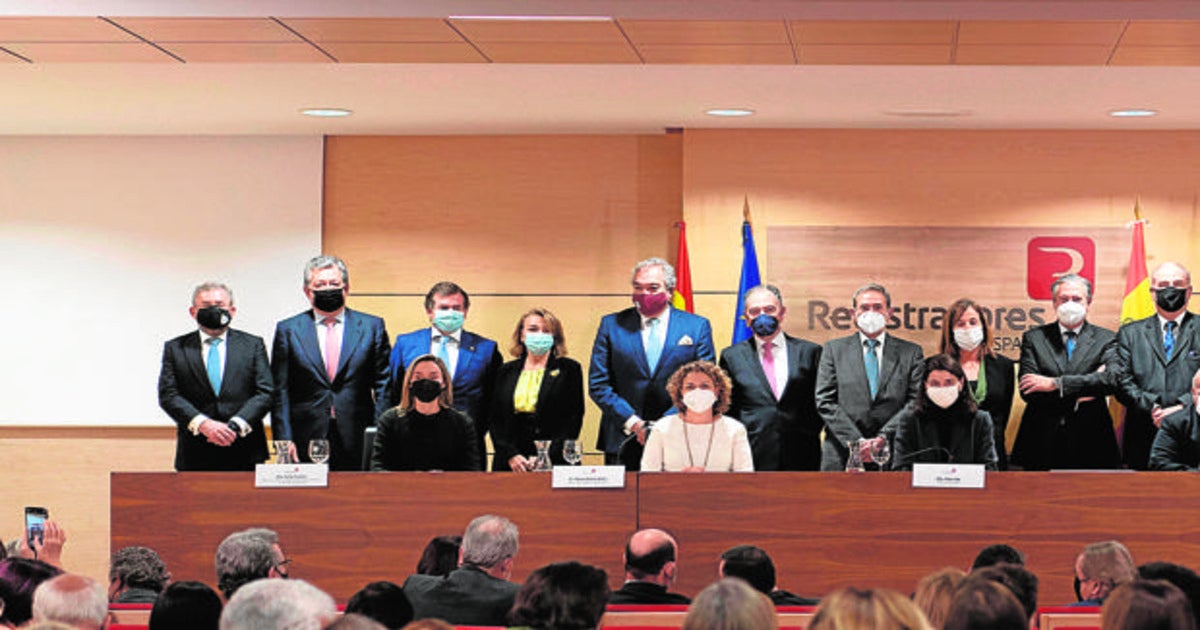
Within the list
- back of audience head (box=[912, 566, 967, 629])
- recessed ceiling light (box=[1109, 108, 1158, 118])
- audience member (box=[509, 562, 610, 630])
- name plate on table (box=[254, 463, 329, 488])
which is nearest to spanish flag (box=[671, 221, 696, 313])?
recessed ceiling light (box=[1109, 108, 1158, 118])

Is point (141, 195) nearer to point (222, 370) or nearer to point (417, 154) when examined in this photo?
point (417, 154)

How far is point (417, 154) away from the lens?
11.4 m

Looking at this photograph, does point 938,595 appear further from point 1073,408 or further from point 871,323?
point 1073,408

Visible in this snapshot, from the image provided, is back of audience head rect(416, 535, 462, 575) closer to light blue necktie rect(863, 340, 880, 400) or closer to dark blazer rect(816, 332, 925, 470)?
dark blazer rect(816, 332, 925, 470)

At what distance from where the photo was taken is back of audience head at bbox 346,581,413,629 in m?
4.50

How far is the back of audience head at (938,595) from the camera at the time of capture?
12.7ft

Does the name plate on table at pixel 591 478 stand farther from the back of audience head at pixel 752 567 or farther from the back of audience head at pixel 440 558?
the back of audience head at pixel 752 567

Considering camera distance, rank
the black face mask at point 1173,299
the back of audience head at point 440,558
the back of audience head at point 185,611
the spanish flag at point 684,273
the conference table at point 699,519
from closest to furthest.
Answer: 1. the back of audience head at point 185,611
2. the back of audience head at point 440,558
3. the conference table at point 699,519
4. the black face mask at point 1173,299
5. the spanish flag at point 684,273

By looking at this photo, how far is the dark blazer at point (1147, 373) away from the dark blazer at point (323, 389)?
3946mm

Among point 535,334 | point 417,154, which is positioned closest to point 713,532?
point 535,334

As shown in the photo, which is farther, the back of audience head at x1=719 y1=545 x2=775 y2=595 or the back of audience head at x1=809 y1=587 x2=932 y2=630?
the back of audience head at x1=719 y1=545 x2=775 y2=595

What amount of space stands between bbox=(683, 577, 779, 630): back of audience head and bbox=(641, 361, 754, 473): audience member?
13.5ft

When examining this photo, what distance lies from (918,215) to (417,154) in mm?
3340

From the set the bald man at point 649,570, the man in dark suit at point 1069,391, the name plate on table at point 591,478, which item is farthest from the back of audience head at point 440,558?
the man in dark suit at point 1069,391
